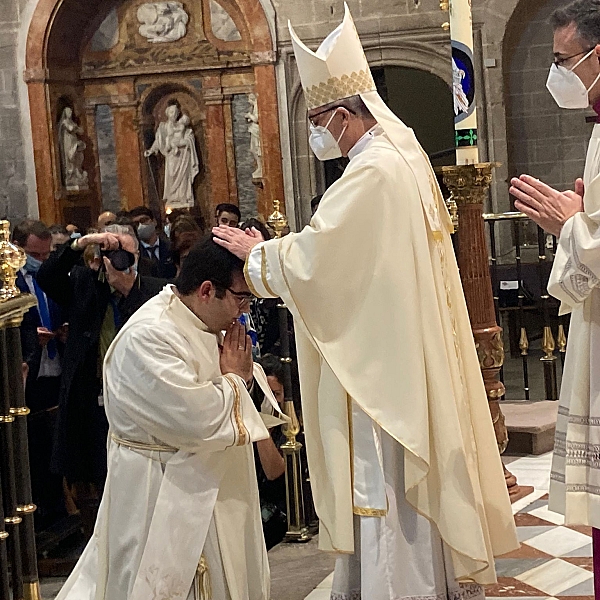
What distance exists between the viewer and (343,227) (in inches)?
123

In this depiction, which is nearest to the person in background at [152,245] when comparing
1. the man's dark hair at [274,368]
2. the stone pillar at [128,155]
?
the man's dark hair at [274,368]

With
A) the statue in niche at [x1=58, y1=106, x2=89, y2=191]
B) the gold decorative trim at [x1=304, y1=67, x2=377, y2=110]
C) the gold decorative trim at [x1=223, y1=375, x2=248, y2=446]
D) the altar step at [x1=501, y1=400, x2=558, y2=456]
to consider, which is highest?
the statue in niche at [x1=58, y1=106, x2=89, y2=191]

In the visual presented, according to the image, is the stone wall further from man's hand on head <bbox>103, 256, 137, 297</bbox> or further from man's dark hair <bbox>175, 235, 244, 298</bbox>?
man's dark hair <bbox>175, 235, 244, 298</bbox>

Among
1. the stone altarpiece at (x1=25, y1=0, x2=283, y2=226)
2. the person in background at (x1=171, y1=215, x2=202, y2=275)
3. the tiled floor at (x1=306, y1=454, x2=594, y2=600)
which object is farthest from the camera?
the stone altarpiece at (x1=25, y1=0, x2=283, y2=226)

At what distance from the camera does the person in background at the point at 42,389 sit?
5352 millimetres

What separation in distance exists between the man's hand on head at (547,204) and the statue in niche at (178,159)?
38.3 ft

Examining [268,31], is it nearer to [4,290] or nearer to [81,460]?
[81,460]

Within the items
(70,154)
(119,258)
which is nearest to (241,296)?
(119,258)

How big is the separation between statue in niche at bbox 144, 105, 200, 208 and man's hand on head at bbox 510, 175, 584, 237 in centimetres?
1167

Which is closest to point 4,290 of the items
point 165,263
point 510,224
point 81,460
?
point 81,460

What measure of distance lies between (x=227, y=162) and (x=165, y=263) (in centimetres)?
682

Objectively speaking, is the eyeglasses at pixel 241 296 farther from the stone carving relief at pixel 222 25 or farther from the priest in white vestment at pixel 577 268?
the stone carving relief at pixel 222 25

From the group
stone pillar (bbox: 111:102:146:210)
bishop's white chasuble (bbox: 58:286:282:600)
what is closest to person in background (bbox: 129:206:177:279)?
bishop's white chasuble (bbox: 58:286:282:600)

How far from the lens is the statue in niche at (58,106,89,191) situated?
1442 cm
